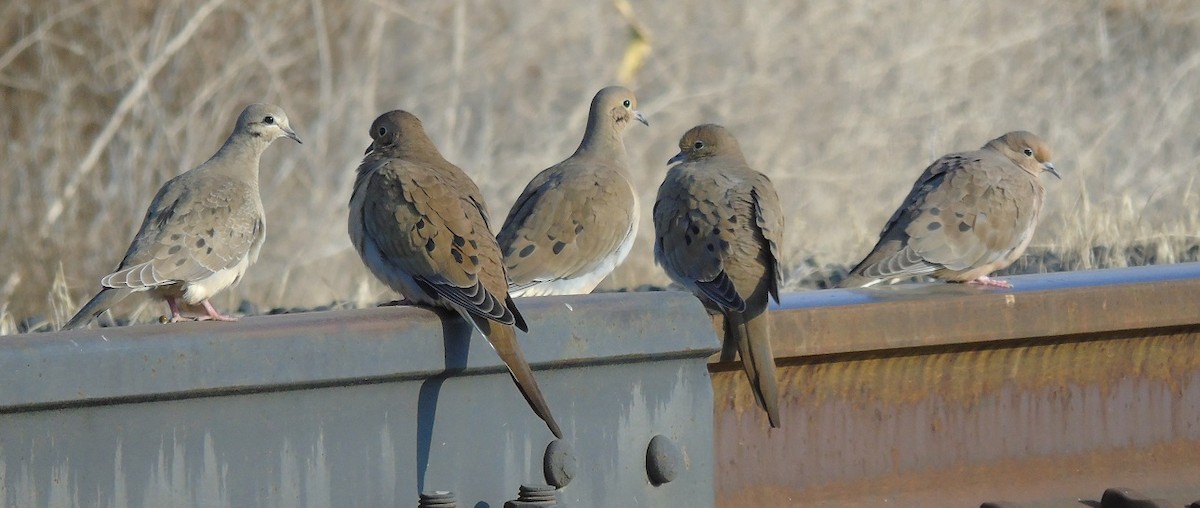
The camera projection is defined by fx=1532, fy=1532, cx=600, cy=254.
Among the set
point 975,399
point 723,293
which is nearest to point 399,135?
point 723,293

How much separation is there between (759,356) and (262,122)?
2568 mm

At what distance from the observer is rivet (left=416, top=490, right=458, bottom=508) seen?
117 inches

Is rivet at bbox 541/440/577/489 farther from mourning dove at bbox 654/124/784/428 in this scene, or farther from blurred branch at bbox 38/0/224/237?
blurred branch at bbox 38/0/224/237

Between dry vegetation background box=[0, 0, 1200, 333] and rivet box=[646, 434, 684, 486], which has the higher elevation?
dry vegetation background box=[0, 0, 1200, 333]

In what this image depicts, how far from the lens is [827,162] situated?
12500mm

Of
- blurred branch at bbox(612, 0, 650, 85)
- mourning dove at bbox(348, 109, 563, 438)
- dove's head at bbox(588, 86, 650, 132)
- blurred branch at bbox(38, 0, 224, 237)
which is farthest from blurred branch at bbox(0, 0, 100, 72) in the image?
mourning dove at bbox(348, 109, 563, 438)

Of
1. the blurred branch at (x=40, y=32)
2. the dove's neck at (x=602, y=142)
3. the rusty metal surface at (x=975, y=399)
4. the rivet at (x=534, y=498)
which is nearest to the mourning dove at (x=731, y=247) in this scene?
the rusty metal surface at (x=975, y=399)

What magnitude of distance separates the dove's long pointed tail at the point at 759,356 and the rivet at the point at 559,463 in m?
0.60

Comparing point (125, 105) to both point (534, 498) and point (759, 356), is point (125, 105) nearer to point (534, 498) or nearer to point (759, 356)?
point (759, 356)

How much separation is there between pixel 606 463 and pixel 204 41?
313 inches

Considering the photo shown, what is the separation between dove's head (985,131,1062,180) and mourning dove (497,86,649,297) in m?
1.75

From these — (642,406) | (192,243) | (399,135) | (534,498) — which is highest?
(399,135)

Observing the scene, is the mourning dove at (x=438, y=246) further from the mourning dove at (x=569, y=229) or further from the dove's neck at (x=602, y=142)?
the dove's neck at (x=602, y=142)

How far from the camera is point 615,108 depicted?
632 cm
